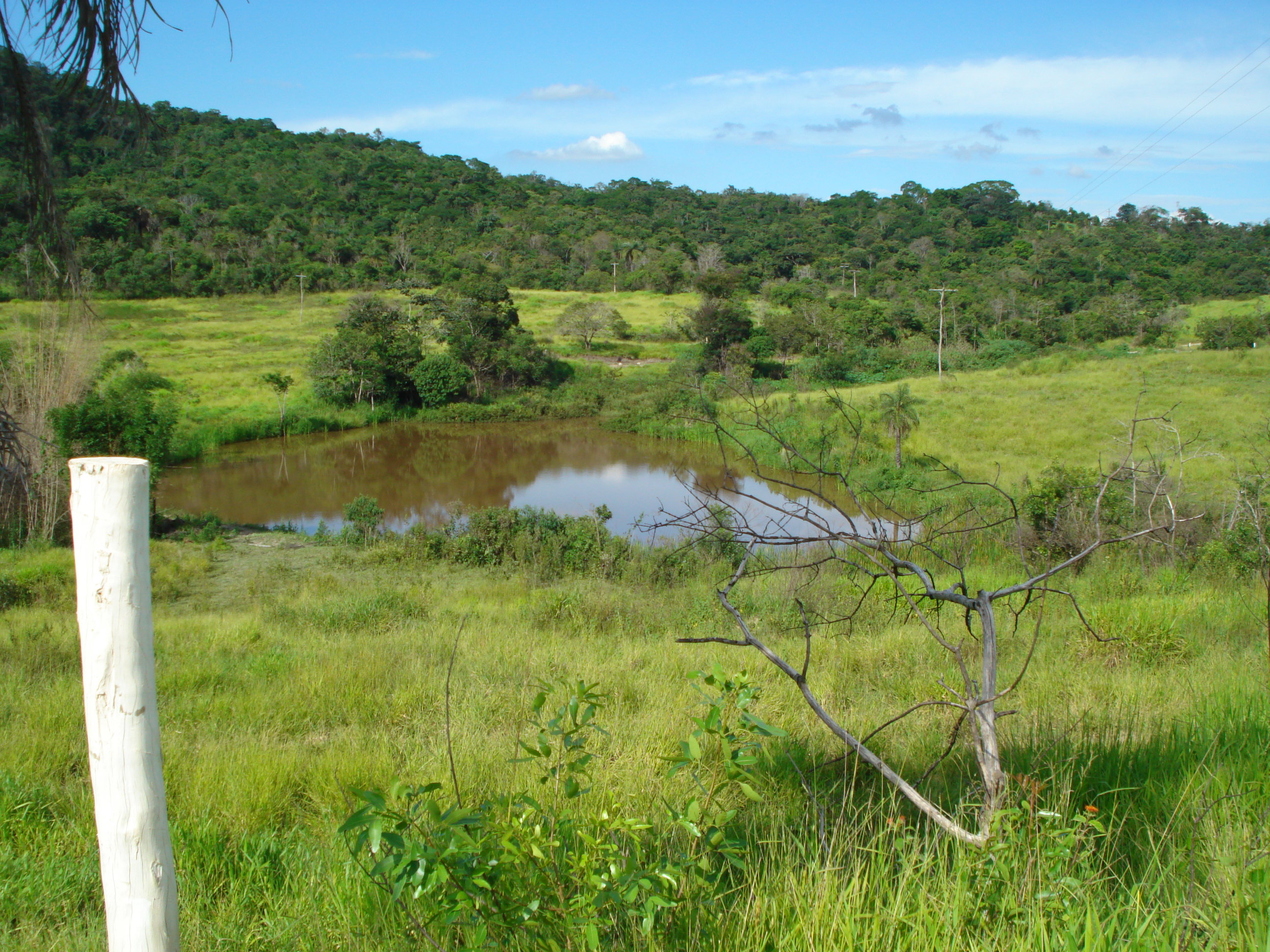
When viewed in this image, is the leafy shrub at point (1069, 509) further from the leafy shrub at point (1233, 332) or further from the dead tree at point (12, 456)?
the leafy shrub at point (1233, 332)

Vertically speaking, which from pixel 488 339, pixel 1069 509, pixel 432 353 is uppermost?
pixel 488 339

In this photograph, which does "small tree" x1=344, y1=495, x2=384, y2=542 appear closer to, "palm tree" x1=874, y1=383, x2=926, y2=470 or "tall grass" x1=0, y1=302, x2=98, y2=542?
"tall grass" x1=0, y1=302, x2=98, y2=542

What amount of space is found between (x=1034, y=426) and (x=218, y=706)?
25594mm

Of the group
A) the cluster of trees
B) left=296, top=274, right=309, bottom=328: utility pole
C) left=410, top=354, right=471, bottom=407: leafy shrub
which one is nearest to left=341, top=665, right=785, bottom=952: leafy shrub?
the cluster of trees

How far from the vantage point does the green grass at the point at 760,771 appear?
1.76m

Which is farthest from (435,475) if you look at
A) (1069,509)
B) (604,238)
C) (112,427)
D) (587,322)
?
(604,238)

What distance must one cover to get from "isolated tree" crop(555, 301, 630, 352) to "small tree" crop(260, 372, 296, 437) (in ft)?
56.6

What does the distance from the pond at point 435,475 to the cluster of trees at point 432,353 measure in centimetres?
171

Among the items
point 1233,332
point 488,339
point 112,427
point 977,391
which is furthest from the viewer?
point 1233,332

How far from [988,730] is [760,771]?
116 centimetres

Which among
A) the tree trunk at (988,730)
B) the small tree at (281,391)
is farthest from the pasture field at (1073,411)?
the tree trunk at (988,730)

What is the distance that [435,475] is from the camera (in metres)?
24.8

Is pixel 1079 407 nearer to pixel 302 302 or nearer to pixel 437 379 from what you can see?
pixel 437 379

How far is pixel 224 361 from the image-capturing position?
33062 millimetres
